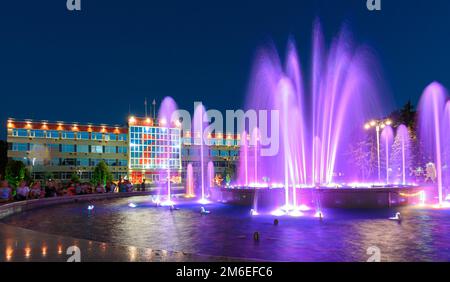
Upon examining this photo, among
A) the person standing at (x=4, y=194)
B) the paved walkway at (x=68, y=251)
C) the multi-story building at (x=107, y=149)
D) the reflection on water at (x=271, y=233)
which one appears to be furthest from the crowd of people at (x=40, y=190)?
the multi-story building at (x=107, y=149)

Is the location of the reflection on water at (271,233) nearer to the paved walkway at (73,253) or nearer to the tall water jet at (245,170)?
the paved walkway at (73,253)

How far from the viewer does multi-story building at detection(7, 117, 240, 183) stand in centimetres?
7556

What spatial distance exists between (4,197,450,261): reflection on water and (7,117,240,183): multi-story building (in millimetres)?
55329

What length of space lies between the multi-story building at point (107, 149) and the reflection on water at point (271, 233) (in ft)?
182

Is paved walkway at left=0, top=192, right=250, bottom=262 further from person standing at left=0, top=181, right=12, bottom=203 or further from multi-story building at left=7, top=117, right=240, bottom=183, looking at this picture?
multi-story building at left=7, top=117, right=240, bottom=183

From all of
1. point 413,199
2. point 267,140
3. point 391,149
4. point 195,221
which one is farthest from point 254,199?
point 267,140

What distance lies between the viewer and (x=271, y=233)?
12.5 m

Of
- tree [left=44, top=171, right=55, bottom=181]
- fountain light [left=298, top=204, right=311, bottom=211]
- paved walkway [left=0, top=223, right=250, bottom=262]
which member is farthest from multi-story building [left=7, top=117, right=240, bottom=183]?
paved walkway [left=0, top=223, right=250, bottom=262]

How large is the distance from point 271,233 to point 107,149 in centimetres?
7557

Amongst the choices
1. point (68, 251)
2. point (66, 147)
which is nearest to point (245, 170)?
point (66, 147)

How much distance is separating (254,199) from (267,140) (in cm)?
5495

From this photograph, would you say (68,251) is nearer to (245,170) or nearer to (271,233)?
(271,233)

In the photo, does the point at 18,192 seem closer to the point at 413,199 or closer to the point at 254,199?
the point at 254,199
